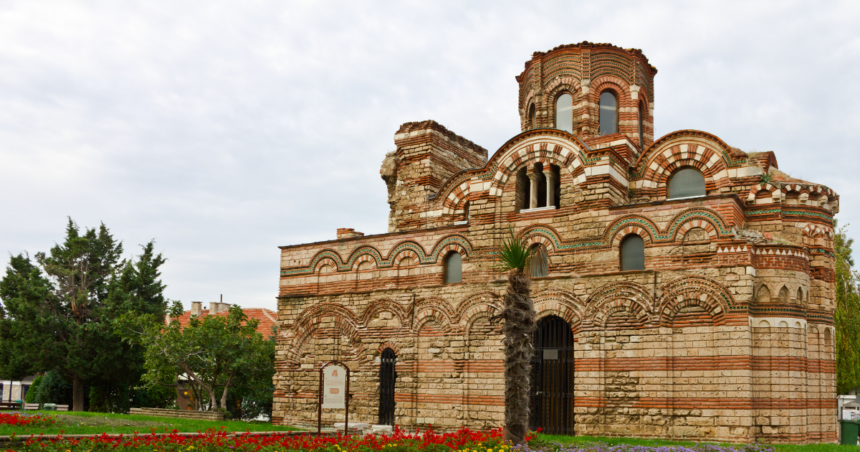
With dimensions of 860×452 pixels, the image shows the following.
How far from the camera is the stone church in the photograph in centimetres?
1515

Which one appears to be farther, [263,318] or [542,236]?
[263,318]

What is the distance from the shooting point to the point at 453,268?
62.6 ft

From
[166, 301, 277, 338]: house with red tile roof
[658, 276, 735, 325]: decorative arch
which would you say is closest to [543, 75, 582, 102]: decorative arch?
[658, 276, 735, 325]: decorative arch

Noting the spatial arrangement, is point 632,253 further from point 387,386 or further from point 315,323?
point 315,323

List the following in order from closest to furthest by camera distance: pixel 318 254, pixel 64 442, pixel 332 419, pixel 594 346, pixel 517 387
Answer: pixel 64 442 < pixel 517 387 < pixel 594 346 < pixel 332 419 < pixel 318 254

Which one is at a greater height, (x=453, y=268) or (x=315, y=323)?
(x=453, y=268)

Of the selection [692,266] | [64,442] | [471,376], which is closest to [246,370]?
[471,376]

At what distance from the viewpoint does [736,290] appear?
1497 cm

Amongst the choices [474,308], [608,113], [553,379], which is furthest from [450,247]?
[608,113]

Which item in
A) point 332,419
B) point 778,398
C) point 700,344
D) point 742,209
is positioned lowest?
point 332,419

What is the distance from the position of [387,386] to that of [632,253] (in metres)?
7.27

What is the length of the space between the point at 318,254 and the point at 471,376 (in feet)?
20.1

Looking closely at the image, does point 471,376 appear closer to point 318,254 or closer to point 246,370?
point 318,254

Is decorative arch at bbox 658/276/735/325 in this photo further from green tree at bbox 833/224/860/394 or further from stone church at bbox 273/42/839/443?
green tree at bbox 833/224/860/394
